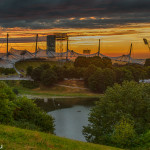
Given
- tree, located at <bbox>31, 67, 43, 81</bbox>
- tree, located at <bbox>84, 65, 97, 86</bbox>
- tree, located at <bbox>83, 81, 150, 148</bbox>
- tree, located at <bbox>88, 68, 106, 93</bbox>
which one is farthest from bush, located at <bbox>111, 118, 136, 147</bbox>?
tree, located at <bbox>31, 67, 43, 81</bbox>

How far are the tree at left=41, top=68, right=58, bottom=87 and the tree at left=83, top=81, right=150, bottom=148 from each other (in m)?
41.0

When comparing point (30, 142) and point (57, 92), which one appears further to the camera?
point (57, 92)

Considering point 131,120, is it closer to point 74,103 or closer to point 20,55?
point 74,103

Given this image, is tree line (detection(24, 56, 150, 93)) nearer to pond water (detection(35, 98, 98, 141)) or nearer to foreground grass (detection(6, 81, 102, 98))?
foreground grass (detection(6, 81, 102, 98))

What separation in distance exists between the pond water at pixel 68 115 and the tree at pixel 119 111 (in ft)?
17.5

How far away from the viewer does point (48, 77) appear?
2621 inches

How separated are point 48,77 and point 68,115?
26969 millimetres

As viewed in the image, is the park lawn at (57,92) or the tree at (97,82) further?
the tree at (97,82)

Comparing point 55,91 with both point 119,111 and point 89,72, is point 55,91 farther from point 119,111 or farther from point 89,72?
point 119,111

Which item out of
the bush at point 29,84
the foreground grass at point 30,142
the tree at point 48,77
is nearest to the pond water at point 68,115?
the tree at point 48,77

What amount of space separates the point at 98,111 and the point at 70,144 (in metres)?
12.9

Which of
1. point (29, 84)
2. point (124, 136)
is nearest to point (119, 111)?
point (124, 136)

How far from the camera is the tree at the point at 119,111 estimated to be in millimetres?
23141

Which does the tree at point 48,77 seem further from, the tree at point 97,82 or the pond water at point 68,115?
the tree at point 97,82
